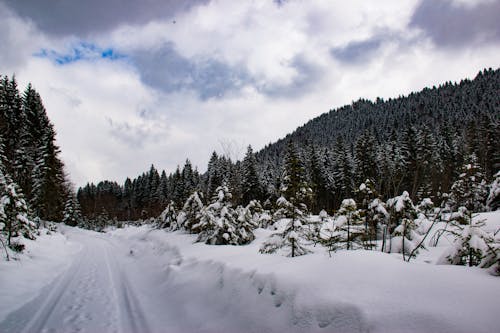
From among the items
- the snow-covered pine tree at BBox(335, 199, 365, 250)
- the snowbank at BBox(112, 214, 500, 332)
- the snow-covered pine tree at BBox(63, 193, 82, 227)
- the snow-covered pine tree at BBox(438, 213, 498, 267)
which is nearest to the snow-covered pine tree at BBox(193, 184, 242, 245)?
the snowbank at BBox(112, 214, 500, 332)

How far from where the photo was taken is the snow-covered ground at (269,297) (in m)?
3.17

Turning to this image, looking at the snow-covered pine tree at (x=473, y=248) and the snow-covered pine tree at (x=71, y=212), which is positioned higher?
the snow-covered pine tree at (x=473, y=248)

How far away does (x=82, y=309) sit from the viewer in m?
7.04

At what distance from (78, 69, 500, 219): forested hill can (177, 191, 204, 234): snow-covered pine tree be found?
0.97 m

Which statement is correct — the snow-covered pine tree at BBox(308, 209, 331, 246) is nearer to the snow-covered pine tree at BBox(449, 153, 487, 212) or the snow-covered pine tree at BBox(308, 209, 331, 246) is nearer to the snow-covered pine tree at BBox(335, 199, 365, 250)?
the snow-covered pine tree at BBox(335, 199, 365, 250)

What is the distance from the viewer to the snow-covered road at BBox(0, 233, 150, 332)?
592 centimetres

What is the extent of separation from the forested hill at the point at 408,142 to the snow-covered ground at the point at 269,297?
2.10 metres

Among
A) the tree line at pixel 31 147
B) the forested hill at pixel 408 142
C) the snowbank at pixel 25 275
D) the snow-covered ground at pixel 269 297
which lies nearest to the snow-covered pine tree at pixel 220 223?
the snow-covered ground at pixel 269 297

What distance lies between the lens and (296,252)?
8.45 meters

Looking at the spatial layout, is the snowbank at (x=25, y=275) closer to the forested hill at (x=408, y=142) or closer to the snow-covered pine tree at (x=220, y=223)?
the snow-covered pine tree at (x=220, y=223)

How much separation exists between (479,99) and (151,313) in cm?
19618

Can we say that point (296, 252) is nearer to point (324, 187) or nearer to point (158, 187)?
point (324, 187)

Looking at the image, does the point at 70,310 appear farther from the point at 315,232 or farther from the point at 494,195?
the point at 494,195

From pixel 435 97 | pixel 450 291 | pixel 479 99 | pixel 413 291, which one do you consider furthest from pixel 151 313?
pixel 435 97
